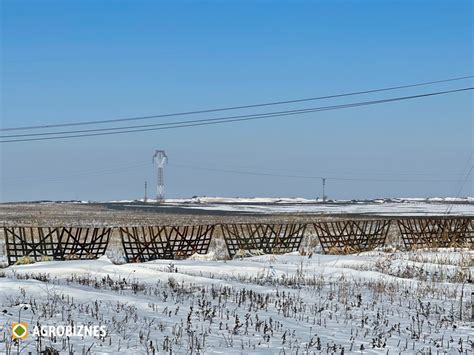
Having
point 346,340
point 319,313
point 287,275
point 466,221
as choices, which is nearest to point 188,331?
point 346,340

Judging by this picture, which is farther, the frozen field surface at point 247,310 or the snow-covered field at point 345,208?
the snow-covered field at point 345,208

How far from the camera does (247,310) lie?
9.45 m

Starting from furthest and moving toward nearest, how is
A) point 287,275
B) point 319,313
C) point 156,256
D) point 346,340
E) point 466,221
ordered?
1. point 466,221
2. point 156,256
3. point 287,275
4. point 319,313
5. point 346,340

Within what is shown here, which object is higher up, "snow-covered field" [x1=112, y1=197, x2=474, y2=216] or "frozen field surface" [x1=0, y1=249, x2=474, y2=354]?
"snow-covered field" [x1=112, y1=197, x2=474, y2=216]

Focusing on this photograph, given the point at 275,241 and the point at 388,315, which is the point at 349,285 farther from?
the point at 275,241

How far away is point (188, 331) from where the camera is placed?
7.47m

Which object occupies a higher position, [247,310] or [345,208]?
[345,208]

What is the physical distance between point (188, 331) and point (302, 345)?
1476 millimetres

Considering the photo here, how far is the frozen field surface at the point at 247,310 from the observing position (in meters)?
7.09

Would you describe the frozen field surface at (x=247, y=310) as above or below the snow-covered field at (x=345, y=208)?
below

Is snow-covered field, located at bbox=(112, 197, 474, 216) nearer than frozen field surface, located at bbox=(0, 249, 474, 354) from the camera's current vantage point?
No

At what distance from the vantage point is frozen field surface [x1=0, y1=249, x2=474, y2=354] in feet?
23.3

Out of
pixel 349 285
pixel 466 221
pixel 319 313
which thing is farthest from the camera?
pixel 466 221

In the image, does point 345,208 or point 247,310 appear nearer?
point 247,310
